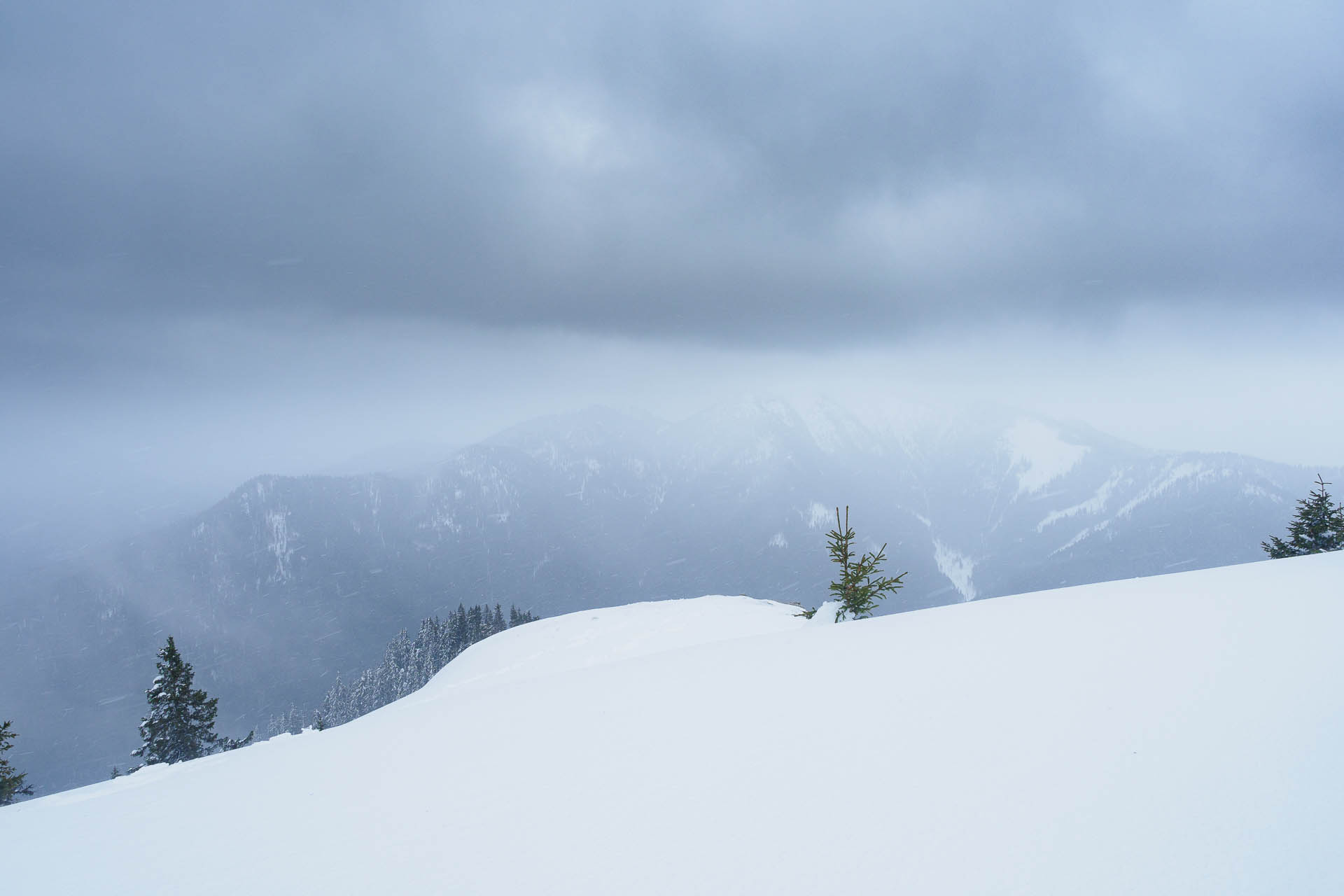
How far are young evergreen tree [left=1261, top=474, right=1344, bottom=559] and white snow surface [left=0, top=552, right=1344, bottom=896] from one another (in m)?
23.3

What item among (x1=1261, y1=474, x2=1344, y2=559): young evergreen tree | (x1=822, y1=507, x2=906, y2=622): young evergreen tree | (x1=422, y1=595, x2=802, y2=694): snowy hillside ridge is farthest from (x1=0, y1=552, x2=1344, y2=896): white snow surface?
(x1=1261, y1=474, x2=1344, y2=559): young evergreen tree

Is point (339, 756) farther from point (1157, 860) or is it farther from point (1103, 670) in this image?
point (1103, 670)

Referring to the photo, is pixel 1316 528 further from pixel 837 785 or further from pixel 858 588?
pixel 837 785

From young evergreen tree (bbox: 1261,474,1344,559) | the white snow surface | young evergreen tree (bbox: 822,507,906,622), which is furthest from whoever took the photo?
young evergreen tree (bbox: 1261,474,1344,559)

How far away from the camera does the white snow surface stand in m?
3.21

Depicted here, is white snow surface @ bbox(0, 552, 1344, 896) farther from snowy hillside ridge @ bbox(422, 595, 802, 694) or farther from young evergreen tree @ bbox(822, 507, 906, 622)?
snowy hillside ridge @ bbox(422, 595, 802, 694)

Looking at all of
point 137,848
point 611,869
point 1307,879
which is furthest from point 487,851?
point 1307,879

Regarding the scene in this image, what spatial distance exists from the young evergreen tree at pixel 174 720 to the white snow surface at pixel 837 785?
86.9 ft

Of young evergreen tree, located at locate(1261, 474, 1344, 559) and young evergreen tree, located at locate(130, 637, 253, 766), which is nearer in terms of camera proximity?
young evergreen tree, located at locate(1261, 474, 1344, 559)

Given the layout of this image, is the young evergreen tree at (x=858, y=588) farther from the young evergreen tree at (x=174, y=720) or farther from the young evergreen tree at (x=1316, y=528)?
the young evergreen tree at (x=174, y=720)

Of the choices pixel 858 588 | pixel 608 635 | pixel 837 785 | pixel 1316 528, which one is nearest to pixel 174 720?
pixel 608 635

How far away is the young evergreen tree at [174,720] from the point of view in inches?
1053

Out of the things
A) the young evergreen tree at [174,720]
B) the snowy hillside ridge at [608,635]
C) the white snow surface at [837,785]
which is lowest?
the young evergreen tree at [174,720]

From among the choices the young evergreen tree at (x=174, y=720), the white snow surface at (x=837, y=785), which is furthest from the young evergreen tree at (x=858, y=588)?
the young evergreen tree at (x=174, y=720)
